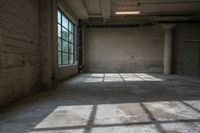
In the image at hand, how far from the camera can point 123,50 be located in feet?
45.7

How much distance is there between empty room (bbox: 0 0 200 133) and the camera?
3.46 metres

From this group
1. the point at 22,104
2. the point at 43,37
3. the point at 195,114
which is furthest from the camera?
the point at 43,37

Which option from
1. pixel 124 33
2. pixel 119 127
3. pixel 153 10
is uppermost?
pixel 153 10

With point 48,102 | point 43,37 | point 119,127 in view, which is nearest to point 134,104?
point 119,127

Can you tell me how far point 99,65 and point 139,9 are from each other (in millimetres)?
4602

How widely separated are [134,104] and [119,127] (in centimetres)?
159

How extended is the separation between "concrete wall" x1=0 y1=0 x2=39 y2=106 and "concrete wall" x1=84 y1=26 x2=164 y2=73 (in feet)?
25.9

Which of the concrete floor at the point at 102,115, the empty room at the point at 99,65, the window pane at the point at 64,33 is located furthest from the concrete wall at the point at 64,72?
the concrete floor at the point at 102,115

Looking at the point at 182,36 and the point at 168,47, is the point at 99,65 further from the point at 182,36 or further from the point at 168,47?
the point at 182,36

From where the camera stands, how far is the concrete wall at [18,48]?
4246mm

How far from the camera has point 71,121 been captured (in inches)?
133

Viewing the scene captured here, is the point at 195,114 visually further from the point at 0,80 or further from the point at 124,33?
the point at 124,33

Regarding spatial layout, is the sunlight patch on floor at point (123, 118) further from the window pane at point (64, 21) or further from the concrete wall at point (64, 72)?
the window pane at point (64, 21)

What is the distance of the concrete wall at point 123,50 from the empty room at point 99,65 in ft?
0.21
